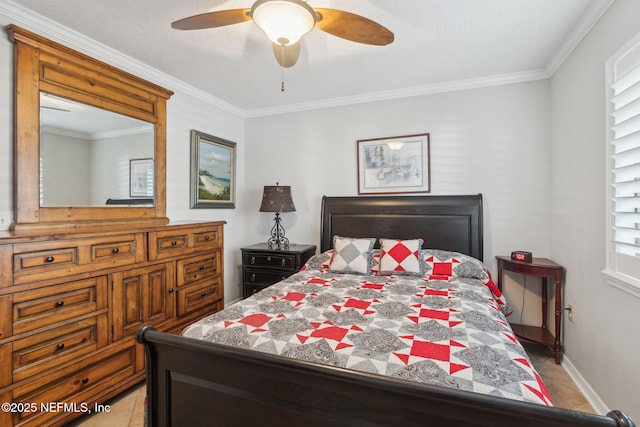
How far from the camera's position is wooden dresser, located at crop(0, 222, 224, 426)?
1.58 meters

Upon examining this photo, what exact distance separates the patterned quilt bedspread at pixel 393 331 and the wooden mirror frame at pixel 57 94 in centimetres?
138

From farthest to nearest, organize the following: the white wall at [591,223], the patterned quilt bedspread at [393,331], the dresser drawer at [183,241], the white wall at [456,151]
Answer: the white wall at [456,151] < the dresser drawer at [183,241] < the white wall at [591,223] < the patterned quilt bedspread at [393,331]

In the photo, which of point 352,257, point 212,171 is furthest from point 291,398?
point 212,171

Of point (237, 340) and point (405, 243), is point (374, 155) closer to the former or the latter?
→ point (405, 243)

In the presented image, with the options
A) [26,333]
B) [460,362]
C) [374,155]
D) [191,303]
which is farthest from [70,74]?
[460,362]

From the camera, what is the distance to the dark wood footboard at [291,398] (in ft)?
2.52

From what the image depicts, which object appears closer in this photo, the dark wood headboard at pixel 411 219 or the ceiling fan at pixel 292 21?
the ceiling fan at pixel 292 21

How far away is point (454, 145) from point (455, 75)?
2.22 feet

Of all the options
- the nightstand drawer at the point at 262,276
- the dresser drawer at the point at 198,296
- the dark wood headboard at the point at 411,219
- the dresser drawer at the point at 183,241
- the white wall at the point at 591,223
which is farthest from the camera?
the nightstand drawer at the point at 262,276

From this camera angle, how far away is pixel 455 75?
9.63ft

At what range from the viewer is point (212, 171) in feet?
11.6

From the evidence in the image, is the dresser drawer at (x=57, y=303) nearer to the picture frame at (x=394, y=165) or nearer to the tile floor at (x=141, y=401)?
the tile floor at (x=141, y=401)

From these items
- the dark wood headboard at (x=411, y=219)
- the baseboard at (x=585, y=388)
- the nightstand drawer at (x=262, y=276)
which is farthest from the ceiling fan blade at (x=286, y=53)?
the baseboard at (x=585, y=388)

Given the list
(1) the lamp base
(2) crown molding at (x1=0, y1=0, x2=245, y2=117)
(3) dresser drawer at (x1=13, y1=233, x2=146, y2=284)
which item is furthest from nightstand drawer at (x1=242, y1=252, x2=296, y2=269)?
(2) crown molding at (x1=0, y1=0, x2=245, y2=117)
